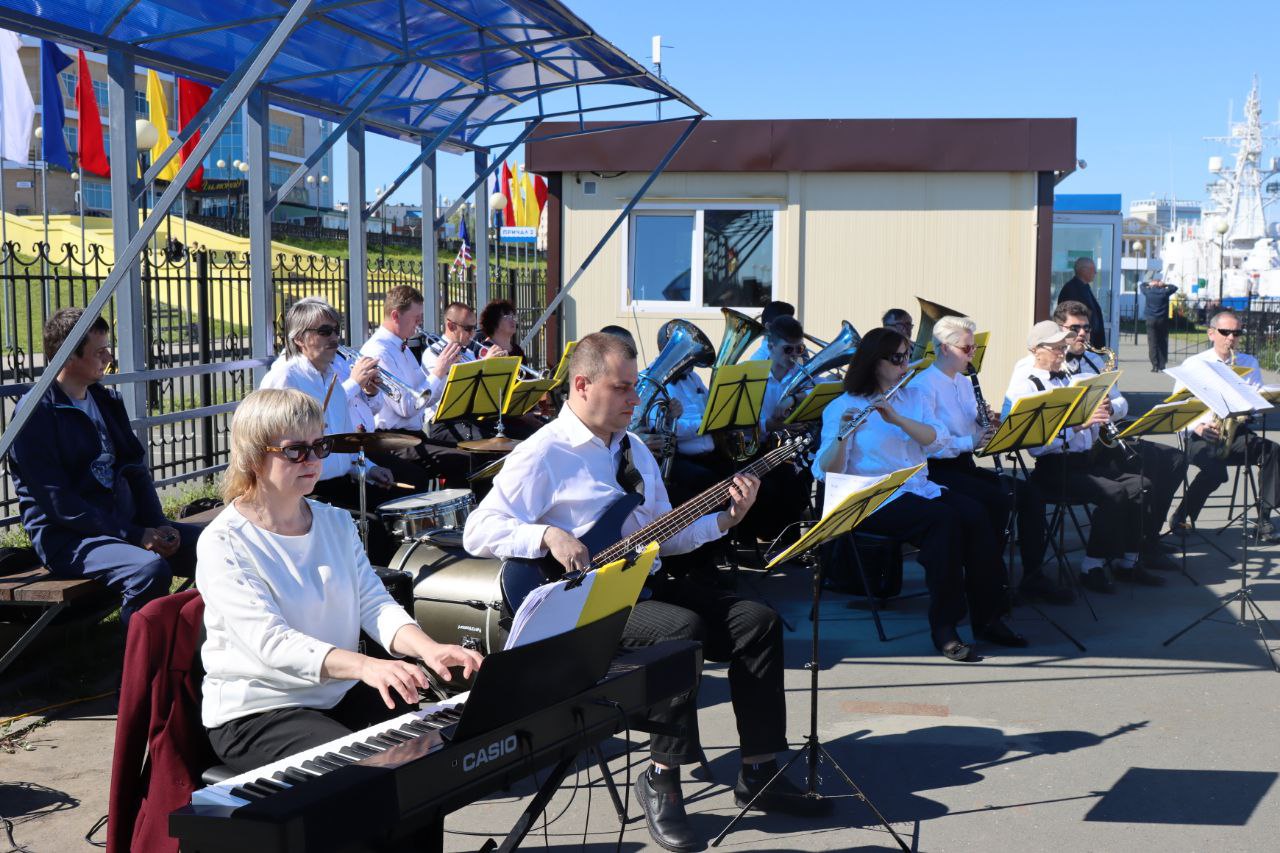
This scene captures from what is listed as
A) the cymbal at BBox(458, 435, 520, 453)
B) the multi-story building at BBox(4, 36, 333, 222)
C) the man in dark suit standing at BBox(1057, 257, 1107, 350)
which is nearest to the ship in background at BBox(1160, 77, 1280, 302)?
the multi-story building at BBox(4, 36, 333, 222)

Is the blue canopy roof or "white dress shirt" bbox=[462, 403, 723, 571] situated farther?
the blue canopy roof

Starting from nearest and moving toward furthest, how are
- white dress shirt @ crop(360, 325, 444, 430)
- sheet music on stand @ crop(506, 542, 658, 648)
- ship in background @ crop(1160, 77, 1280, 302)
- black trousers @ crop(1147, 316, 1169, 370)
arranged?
sheet music on stand @ crop(506, 542, 658, 648) → white dress shirt @ crop(360, 325, 444, 430) → black trousers @ crop(1147, 316, 1169, 370) → ship in background @ crop(1160, 77, 1280, 302)

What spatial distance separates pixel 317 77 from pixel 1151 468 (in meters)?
6.22

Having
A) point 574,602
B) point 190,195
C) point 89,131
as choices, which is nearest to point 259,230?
point 574,602

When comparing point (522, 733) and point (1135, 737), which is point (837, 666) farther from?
point (522, 733)

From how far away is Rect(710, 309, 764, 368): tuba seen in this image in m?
8.59

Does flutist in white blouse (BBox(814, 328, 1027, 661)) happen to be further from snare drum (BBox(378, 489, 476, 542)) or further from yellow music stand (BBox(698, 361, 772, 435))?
snare drum (BBox(378, 489, 476, 542))

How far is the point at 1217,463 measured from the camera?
9.24 m

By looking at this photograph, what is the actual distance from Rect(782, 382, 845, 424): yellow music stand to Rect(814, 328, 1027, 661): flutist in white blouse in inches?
41.0

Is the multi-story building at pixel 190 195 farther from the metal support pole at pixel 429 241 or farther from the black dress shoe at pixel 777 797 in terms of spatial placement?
the black dress shoe at pixel 777 797

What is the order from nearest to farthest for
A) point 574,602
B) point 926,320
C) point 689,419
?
point 574,602, point 689,419, point 926,320

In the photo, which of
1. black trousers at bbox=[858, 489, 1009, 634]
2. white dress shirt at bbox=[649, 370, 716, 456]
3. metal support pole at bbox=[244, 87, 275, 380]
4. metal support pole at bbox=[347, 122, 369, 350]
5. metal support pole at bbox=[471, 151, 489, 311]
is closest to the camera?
black trousers at bbox=[858, 489, 1009, 634]

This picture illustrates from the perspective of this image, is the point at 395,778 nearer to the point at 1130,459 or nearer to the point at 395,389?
the point at 395,389

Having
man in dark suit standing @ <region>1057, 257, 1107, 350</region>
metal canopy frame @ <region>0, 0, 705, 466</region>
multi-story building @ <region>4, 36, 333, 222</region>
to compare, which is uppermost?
multi-story building @ <region>4, 36, 333, 222</region>
